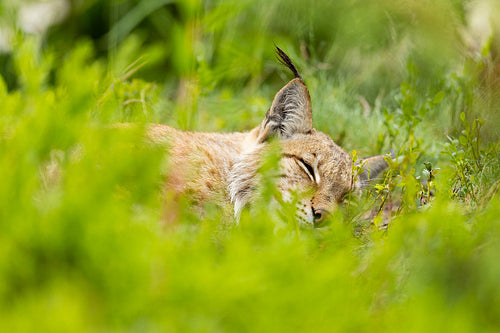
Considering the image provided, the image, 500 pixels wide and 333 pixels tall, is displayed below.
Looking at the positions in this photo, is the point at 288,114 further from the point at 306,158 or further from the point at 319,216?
the point at 319,216

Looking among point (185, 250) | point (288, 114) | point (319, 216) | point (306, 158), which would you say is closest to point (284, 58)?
point (288, 114)

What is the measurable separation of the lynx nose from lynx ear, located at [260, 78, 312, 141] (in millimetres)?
644

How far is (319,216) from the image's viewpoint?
2.54 meters

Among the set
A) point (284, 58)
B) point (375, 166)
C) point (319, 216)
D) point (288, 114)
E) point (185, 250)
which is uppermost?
point (284, 58)

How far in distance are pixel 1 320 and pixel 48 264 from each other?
0.67 feet

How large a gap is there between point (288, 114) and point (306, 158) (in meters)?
0.32

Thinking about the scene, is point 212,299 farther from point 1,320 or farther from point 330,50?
point 330,50

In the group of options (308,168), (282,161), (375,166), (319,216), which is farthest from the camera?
→ (375,166)

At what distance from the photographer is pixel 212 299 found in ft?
3.34

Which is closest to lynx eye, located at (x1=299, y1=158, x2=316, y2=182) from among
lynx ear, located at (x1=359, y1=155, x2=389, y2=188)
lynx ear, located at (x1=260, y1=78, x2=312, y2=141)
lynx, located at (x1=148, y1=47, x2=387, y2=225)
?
lynx, located at (x1=148, y1=47, x2=387, y2=225)

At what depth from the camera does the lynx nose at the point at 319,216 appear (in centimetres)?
251

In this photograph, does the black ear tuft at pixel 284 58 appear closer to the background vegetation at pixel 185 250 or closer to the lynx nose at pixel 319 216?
the background vegetation at pixel 185 250

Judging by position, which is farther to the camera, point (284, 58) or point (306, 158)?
point (306, 158)

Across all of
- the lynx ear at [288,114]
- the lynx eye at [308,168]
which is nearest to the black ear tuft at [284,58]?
the lynx ear at [288,114]
